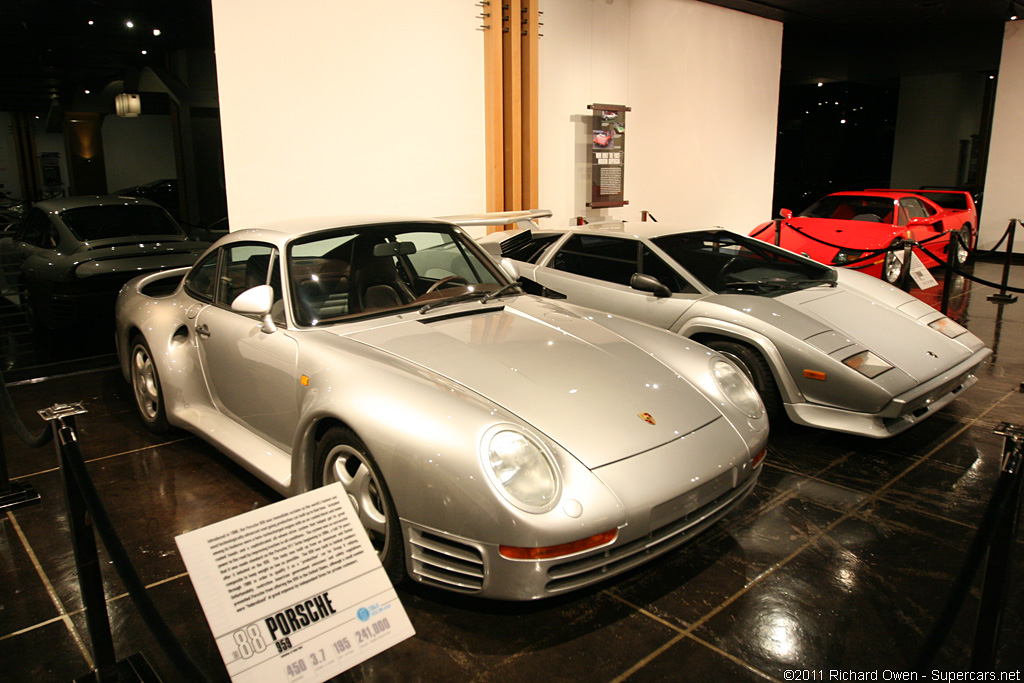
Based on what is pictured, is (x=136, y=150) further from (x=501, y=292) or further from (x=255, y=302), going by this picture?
(x=501, y=292)

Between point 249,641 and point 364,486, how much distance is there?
88cm

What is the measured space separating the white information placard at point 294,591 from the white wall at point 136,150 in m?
4.71

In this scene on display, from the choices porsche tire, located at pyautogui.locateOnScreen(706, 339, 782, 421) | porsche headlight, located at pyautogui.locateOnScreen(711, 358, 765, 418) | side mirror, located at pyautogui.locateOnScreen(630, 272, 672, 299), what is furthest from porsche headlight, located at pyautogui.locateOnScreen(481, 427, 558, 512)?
side mirror, located at pyautogui.locateOnScreen(630, 272, 672, 299)

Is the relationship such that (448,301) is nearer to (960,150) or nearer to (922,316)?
(922,316)

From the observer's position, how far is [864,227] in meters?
8.70

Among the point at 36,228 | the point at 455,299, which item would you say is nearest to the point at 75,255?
the point at 36,228

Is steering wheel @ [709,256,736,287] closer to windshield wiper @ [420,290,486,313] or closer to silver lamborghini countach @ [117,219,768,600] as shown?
silver lamborghini countach @ [117,219,768,600]

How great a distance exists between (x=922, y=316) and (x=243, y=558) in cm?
412

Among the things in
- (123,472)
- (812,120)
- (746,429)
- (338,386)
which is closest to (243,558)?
(338,386)

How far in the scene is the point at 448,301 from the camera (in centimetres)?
316

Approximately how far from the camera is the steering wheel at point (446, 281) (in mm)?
3254

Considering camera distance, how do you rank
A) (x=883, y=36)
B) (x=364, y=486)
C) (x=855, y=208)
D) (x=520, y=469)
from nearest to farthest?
(x=520, y=469) < (x=364, y=486) < (x=855, y=208) < (x=883, y=36)

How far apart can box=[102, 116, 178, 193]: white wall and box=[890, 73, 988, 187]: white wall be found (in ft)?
46.0

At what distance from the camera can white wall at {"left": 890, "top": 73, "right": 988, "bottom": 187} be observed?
520 inches
